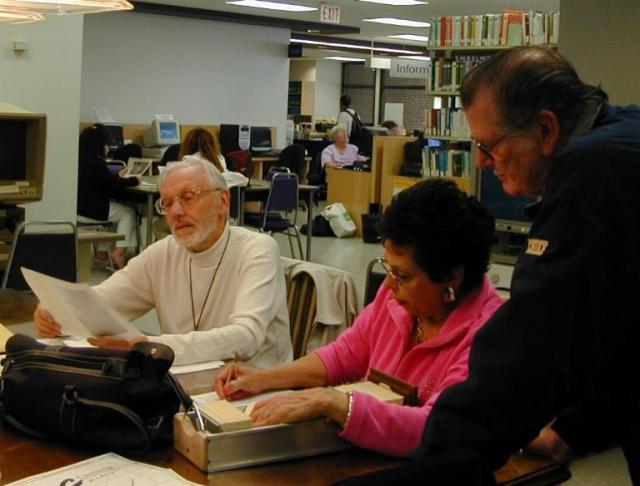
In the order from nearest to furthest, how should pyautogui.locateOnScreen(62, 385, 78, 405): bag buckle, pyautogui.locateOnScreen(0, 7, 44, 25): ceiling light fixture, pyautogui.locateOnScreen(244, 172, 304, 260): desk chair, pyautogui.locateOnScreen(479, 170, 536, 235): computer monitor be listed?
1. pyautogui.locateOnScreen(62, 385, 78, 405): bag buckle
2. pyautogui.locateOnScreen(0, 7, 44, 25): ceiling light fixture
3. pyautogui.locateOnScreen(479, 170, 536, 235): computer monitor
4. pyautogui.locateOnScreen(244, 172, 304, 260): desk chair

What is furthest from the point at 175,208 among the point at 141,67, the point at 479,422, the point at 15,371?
the point at 141,67

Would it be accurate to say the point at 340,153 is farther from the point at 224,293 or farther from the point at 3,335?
the point at 3,335

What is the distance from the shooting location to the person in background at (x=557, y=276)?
134 cm

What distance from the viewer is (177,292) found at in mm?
3088

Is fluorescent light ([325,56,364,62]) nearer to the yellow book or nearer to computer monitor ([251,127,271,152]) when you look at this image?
computer monitor ([251,127,271,152])

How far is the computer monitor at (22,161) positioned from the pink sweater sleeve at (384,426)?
393 cm

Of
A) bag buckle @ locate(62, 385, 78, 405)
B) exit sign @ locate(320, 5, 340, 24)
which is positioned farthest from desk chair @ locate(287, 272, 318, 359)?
exit sign @ locate(320, 5, 340, 24)

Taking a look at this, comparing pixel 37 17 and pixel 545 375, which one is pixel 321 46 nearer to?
pixel 37 17

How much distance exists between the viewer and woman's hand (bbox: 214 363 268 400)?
220 cm

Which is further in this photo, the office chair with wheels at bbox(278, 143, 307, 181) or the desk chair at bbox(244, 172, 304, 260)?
the office chair with wheels at bbox(278, 143, 307, 181)

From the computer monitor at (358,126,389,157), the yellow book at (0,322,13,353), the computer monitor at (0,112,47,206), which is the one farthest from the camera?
the computer monitor at (358,126,389,157)

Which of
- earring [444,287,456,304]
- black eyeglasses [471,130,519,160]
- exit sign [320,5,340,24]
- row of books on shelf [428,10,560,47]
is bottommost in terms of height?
earring [444,287,456,304]

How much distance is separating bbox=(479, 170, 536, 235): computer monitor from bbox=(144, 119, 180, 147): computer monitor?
301 inches

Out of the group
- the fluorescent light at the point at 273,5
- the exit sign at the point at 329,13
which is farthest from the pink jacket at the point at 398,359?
the exit sign at the point at 329,13
